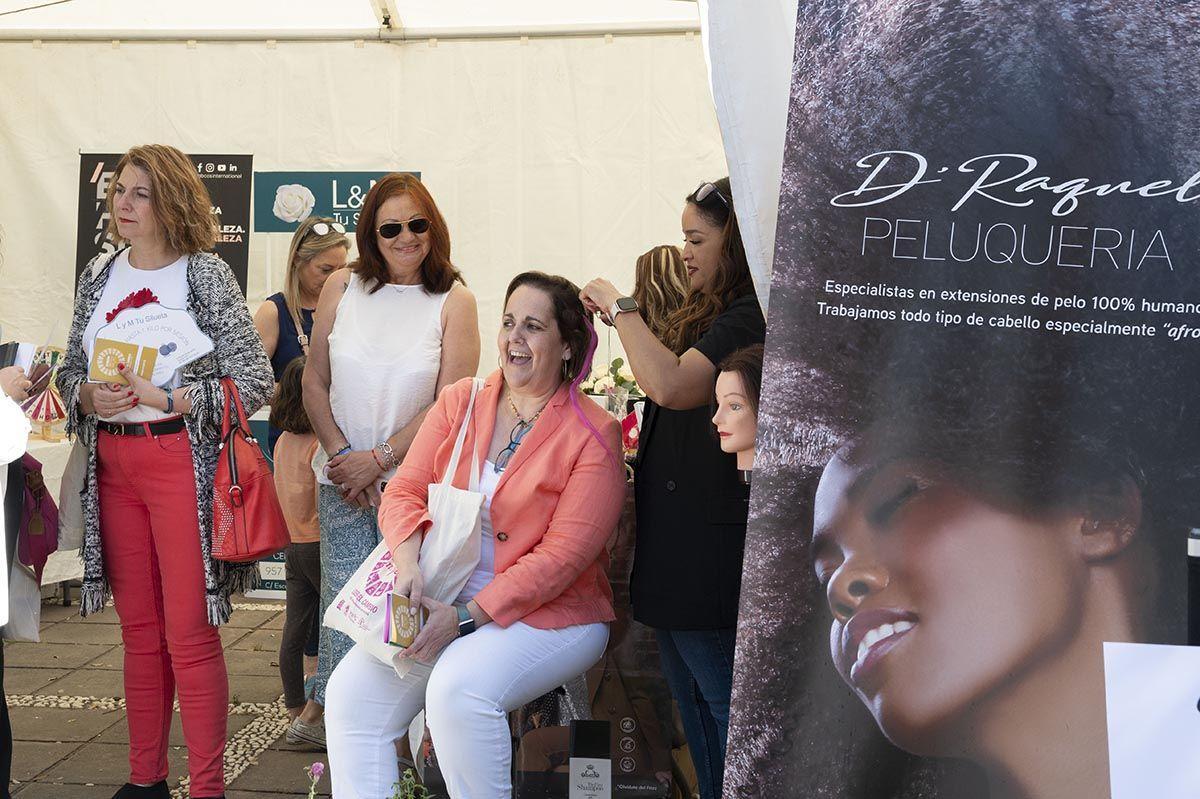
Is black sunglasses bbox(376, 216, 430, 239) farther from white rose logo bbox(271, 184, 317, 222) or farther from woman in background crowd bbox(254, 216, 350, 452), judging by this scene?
white rose logo bbox(271, 184, 317, 222)

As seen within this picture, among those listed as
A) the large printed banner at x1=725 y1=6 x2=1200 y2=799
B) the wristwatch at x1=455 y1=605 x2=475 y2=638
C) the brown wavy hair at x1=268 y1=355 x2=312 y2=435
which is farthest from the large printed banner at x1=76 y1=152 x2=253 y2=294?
the large printed banner at x1=725 y1=6 x2=1200 y2=799

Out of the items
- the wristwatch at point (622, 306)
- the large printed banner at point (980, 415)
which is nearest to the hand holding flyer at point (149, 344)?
the wristwatch at point (622, 306)

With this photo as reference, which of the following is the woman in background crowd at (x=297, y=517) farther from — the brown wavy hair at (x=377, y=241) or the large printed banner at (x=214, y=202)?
the large printed banner at (x=214, y=202)

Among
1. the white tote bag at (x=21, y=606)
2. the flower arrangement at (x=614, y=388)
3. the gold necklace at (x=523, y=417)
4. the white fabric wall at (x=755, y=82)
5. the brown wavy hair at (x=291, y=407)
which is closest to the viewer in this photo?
the white fabric wall at (x=755, y=82)

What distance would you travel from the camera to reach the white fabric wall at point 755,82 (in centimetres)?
206

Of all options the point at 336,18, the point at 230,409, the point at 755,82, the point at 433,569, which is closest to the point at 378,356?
the point at 230,409

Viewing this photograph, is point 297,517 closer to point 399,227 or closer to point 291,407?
point 291,407

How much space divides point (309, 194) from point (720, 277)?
121 inches

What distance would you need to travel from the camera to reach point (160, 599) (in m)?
3.38

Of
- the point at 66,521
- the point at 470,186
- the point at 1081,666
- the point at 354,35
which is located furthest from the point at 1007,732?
the point at 354,35

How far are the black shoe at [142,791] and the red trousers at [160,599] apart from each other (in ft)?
0.07

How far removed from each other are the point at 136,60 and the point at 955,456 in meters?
4.58

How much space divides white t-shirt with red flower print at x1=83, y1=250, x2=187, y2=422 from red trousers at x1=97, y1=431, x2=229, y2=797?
13cm

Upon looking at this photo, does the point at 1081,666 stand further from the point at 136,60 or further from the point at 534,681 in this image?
the point at 136,60
